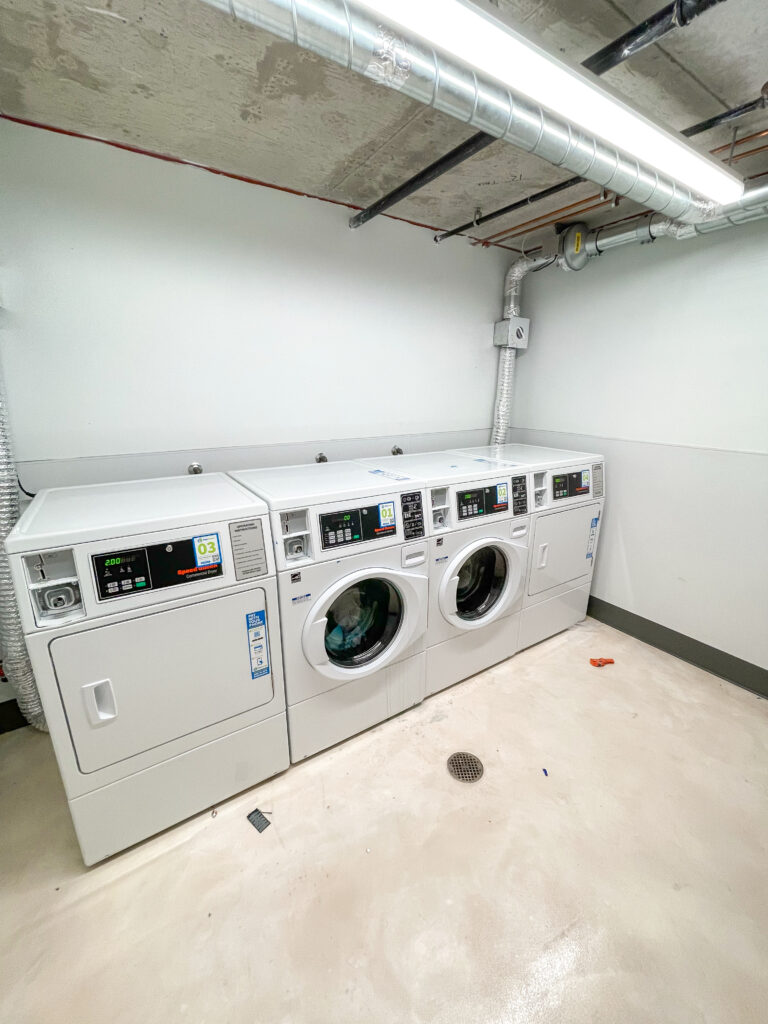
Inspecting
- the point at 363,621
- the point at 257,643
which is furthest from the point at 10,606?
the point at 363,621

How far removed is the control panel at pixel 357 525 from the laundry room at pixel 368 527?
0.04ft

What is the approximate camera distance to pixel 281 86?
1358 mm

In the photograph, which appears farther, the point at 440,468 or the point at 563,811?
the point at 440,468

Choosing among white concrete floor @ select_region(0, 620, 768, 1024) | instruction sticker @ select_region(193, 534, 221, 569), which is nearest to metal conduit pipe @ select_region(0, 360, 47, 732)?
white concrete floor @ select_region(0, 620, 768, 1024)

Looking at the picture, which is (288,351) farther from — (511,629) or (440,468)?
(511,629)

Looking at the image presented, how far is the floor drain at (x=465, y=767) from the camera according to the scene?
173 centimetres

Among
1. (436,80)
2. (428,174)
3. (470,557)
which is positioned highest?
(428,174)

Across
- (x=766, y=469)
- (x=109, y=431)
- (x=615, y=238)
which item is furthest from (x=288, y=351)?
(x=766, y=469)

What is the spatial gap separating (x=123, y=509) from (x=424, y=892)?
5.29ft

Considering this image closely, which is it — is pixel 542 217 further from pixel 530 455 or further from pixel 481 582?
pixel 481 582

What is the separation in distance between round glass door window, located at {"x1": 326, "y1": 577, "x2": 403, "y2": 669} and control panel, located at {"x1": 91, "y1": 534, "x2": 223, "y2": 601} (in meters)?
0.66

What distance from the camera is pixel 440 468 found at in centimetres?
217

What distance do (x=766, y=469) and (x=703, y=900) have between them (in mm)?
1891

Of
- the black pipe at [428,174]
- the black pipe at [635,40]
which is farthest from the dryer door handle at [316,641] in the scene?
the black pipe at [635,40]
